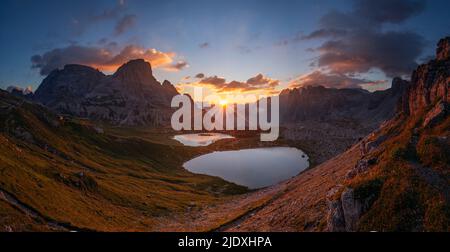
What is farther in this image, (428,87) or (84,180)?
(84,180)

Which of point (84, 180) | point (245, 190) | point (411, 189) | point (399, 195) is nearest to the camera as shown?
point (399, 195)

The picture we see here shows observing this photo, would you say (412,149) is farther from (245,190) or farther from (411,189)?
(245,190)

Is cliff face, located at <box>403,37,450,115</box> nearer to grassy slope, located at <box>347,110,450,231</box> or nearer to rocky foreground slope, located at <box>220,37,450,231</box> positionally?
rocky foreground slope, located at <box>220,37,450,231</box>

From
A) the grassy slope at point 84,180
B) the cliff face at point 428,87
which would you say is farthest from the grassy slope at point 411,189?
the grassy slope at point 84,180

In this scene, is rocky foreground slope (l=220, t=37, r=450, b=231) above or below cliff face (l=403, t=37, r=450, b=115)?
below

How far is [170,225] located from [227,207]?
29487 mm

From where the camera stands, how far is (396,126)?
76.9 metres

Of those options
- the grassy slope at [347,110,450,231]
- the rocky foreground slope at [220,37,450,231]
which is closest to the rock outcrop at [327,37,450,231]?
the rocky foreground slope at [220,37,450,231]

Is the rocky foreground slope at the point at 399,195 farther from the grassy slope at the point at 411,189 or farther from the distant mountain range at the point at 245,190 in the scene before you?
the distant mountain range at the point at 245,190

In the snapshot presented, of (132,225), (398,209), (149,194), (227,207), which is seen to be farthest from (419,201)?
(149,194)

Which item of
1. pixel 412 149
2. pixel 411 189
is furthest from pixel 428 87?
pixel 411 189

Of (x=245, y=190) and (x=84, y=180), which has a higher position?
(x=84, y=180)
